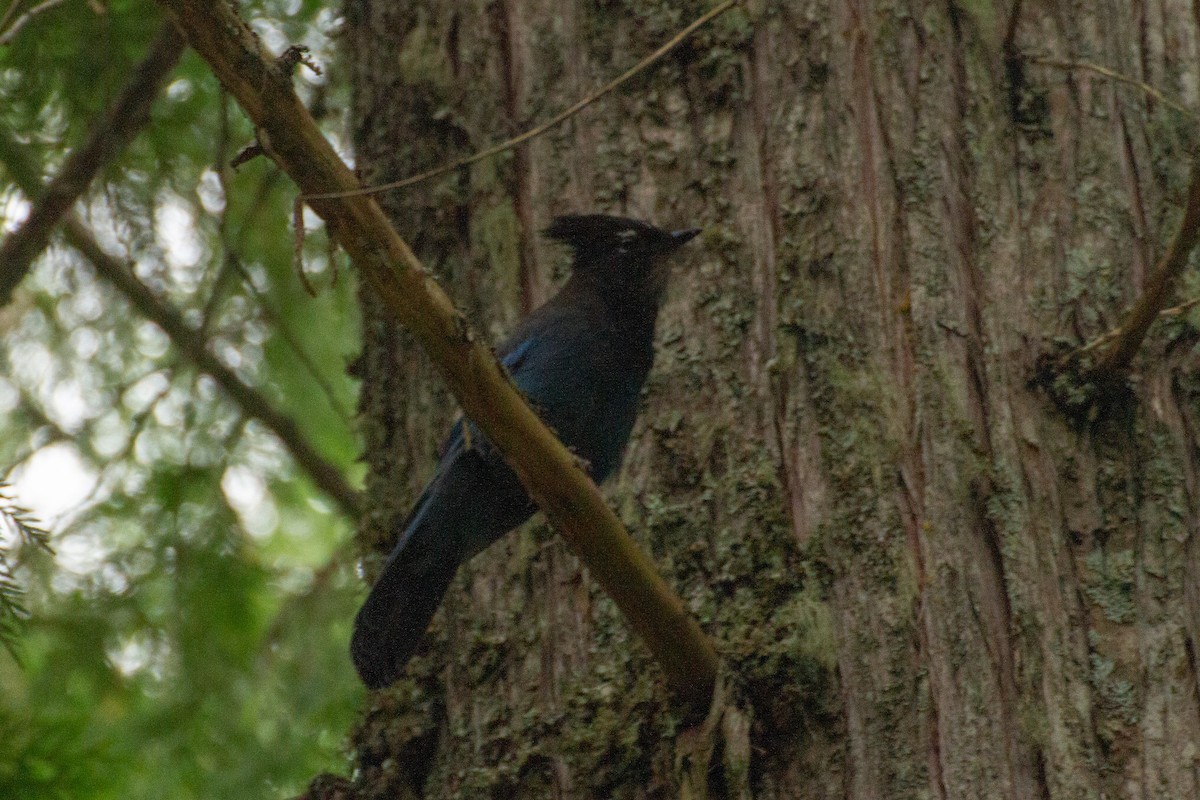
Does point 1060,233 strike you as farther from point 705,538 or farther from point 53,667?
point 53,667

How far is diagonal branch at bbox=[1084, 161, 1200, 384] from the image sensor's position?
2301 millimetres

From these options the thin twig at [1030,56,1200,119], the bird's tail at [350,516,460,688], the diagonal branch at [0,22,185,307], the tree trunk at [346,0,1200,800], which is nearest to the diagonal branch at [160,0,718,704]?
the tree trunk at [346,0,1200,800]

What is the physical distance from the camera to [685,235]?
9.95 ft

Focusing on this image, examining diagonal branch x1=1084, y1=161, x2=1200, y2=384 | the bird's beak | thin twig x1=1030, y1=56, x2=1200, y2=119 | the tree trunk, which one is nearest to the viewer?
diagonal branch x1=1084, y1=161, x2=1200, y2=384

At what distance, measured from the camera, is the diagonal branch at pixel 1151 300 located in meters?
2.30

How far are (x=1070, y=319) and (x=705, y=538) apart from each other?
2.84ft

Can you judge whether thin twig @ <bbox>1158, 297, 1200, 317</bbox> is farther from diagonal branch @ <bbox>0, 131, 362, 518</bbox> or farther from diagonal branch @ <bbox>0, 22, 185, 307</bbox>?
diagonal branch @ <bbox>0, 22, 185, 307</bbox>

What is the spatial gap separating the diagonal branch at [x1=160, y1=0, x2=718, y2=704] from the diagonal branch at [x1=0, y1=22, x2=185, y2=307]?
1.93 m

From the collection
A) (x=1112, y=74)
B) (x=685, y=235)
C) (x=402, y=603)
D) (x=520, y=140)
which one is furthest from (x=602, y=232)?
(x=1112, y=74)

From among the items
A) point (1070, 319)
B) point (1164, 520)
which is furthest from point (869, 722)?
point (1070, 319)

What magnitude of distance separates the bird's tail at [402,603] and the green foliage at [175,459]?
2.99 ft

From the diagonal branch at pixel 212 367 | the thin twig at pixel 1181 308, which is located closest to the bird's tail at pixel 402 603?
the diagonal branch at pixel 212 367

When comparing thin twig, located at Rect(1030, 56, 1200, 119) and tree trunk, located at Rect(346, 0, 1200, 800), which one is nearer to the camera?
tree trunk, located at Rect(346, 0, 1200, 800)

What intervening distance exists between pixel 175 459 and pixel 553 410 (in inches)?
65.8
